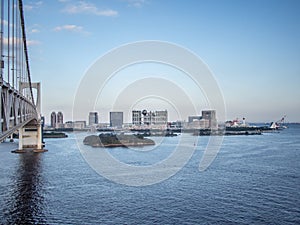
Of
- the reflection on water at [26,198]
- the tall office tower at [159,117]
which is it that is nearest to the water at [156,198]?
the reflection on water at [26,198]

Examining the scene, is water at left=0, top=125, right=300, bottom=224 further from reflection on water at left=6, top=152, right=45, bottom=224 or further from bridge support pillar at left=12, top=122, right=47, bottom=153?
bridge support pillar at left=12, top=122, right=47, bottom=153

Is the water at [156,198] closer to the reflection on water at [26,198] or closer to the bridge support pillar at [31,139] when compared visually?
the reflection on water at [26,198]

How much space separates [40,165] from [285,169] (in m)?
7.60

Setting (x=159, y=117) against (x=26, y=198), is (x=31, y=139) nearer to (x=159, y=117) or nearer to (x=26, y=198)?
(x=26, y=198)

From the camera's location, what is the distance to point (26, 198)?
20.3 ft

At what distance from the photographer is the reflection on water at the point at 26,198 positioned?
4.98 m

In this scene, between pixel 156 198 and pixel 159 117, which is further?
pixel 159 117

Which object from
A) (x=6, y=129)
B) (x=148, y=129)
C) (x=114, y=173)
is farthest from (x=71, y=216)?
(x=148, y=129)

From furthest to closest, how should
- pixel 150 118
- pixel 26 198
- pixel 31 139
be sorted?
pixel 150 118
pixel 31 139
pixel 26 198

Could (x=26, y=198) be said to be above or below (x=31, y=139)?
below

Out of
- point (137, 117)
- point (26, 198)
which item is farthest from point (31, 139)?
point (137, 117)

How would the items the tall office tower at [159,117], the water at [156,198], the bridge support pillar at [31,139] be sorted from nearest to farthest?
the water at [156,198] → the bridge support pillar at [31,139] → the tall office tower at [159,117]

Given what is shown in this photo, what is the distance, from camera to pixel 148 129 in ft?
131

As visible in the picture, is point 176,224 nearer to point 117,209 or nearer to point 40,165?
point 117,209
